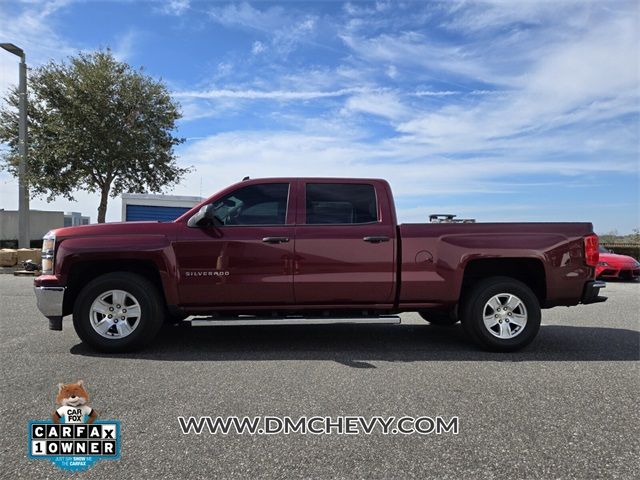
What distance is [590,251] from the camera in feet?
17.6

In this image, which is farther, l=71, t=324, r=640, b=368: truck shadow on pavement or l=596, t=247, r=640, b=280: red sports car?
l=596, t=247, r=640, b=280: red sports car

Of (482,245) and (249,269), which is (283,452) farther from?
(482,245)

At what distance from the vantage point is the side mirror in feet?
16.7

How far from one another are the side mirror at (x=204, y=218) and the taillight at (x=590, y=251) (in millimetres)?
4141

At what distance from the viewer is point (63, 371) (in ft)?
14.6

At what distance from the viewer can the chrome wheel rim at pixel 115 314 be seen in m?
5.04

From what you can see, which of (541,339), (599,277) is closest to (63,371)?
(541,339)

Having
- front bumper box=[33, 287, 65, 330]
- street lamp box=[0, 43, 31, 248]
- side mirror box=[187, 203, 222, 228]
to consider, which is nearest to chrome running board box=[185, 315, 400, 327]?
side mirror box=[187, 203, 222, 228]

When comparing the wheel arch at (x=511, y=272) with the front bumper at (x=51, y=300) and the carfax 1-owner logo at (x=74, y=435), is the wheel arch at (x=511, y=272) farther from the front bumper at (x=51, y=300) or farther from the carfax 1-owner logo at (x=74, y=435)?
the front bumper at (x=51, y=300)

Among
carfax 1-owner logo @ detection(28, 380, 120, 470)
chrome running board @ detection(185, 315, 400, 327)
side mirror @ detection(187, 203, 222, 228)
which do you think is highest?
side mirror @ detection(187, 203, 222, 228)

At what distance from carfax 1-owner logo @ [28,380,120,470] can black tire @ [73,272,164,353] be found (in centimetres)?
152

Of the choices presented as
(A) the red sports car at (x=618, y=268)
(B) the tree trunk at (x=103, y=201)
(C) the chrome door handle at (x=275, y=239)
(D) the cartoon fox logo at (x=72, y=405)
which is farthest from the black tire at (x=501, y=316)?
(B) the tree trunk at (x=103, y=201)

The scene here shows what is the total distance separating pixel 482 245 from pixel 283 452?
11.2 feet

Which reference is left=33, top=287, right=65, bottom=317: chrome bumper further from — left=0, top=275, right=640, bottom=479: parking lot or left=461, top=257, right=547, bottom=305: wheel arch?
left=461, top=257, right=547, bottom=305: wheel arch
